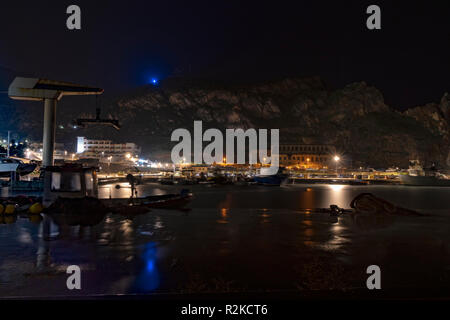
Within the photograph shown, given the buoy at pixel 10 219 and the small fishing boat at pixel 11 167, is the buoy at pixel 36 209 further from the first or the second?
the small fishing boat at pixel 11 167

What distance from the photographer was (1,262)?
971 centimetres

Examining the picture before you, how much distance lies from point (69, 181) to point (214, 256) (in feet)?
42.6

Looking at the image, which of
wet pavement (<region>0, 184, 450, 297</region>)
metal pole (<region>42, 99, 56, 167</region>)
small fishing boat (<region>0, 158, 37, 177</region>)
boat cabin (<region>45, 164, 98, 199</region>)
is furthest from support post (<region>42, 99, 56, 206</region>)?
small fishing boat (<region>0, 158, 37, 177</region>)

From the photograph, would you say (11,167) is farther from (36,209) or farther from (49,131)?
(36,209)

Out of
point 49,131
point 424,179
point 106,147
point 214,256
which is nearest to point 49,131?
Answer: point 49,131

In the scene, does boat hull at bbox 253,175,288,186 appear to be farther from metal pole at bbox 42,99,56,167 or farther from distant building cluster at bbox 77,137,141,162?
distant building cluster at bbox 77,137,141,162

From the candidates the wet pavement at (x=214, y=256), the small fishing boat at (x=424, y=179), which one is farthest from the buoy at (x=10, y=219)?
the small fishing boat at (x=424, y=179)

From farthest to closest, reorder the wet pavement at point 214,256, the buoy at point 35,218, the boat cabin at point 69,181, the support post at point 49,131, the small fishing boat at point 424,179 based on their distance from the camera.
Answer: the small fishing boat at point 424,179
the support post at point 49,131
the boat cabin at point 69,181
the buoy at point 35,218
the wet pavement at point 214,256

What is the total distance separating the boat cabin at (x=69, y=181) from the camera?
20.1m

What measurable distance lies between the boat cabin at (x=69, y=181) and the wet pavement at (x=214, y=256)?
7.67ft

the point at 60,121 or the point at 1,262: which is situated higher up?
the point at 60,121
